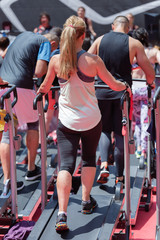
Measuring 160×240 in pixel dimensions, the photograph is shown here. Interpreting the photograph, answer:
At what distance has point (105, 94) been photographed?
4.70 metres

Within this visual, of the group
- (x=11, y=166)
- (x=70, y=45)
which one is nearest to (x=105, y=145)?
(x=11, y=166)

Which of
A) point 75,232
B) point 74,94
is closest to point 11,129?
point 74,94

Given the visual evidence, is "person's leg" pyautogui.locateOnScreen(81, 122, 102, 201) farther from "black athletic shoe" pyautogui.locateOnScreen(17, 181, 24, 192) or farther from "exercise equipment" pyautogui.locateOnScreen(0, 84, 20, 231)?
"black athletic shoe" pyautogui.locateOnScreen(17, 181, 24, 192)

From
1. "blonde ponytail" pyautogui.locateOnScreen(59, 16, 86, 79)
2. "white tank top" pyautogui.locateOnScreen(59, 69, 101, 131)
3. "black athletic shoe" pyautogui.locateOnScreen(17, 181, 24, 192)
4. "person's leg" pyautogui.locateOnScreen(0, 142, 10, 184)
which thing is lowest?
"black athletic shoe" pyautogui.locateOnScreen(17, 181, 24, 192)

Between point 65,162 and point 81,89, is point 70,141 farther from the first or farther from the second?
point 81,89

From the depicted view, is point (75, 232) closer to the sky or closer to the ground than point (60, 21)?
closer to the ground

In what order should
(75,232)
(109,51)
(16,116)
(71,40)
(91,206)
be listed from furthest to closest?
(16,116), (109,51), (91,206), (75,232), (71,40)

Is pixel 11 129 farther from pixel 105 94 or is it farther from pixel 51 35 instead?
pixel 51 35

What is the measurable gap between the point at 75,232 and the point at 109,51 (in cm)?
177

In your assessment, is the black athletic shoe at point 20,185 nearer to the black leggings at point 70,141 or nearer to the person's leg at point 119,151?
the person's leg at point 119,151

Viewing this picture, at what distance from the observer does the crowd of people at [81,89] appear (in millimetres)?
3623

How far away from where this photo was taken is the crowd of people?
362 cm

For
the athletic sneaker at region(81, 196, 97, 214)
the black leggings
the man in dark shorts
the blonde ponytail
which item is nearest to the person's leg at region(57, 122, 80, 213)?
the black leggings

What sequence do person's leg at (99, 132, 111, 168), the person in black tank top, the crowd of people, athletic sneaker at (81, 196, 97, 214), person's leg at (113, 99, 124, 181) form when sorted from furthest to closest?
person's leg at (99, 132, 111, 168), person's leg at (113, 99, 124, 181), the person in black tank top, athletic sneaker at (81, 196, 97, 214), the crowd of people
